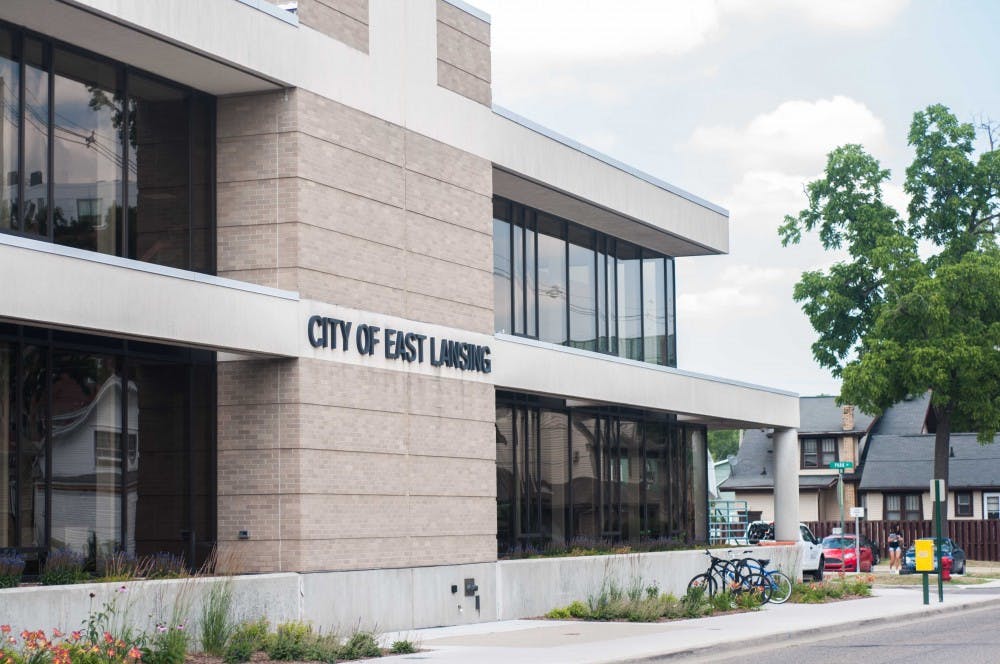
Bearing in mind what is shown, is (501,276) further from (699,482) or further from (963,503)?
(963,503)

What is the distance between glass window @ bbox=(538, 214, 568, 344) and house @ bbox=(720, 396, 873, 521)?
42.4 meters

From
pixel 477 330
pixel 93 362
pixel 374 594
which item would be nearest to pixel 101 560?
pixel 93 362

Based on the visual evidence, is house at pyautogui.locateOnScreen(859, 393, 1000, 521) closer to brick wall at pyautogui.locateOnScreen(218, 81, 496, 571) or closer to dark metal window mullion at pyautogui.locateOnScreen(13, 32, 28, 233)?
brick wall at pyautogui.locateOnScreen(218, 81, 496, 571)

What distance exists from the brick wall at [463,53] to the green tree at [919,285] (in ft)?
96.3

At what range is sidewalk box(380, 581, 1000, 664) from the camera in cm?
1959

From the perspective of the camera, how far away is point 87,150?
20.9 metres

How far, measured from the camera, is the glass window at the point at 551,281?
3228 cm

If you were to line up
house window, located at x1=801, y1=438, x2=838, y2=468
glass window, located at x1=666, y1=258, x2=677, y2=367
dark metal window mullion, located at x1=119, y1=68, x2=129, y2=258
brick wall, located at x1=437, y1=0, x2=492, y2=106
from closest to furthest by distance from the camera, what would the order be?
dark metal window mullion, located at x1=119, y1=68, x2=129, y2=258
brick wall, located at x1=437, y1=0, x2=492, y2=106
glass window, located at x1=666, y1=258, x2=677, y2=367
house window, located at x1=801, y1=438, x2=838, y2=468

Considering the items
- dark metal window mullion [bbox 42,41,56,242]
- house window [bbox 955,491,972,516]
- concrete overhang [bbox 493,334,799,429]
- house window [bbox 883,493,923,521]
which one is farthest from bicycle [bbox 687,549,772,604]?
house window [bbox 955,491,972,516]

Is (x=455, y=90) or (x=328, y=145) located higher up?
(x=455, y=90)

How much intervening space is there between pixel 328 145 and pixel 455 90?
13.7 ft

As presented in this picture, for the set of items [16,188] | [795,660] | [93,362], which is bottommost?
[795,660]

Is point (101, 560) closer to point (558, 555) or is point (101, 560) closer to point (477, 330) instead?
point (477, 330)

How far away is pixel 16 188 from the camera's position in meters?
19.6
